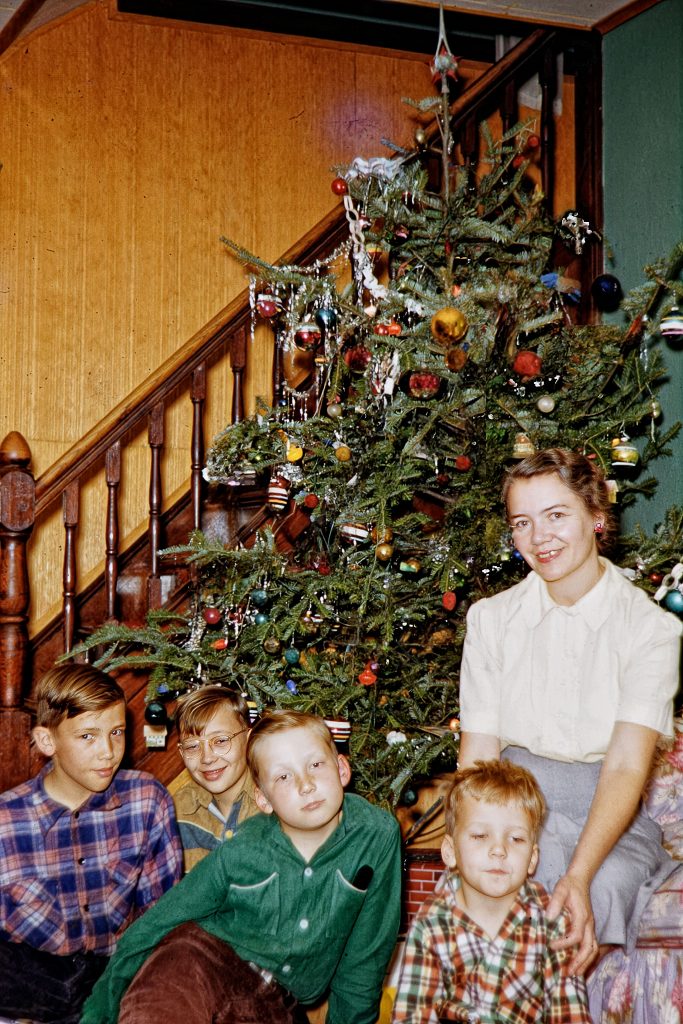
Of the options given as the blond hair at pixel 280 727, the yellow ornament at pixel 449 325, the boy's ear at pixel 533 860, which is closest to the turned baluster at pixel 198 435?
the yellow ornament at pixel 449 325

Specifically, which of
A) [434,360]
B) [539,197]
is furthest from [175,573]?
[539,197]

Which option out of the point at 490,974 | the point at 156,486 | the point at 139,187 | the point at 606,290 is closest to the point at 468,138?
the point at 606,290

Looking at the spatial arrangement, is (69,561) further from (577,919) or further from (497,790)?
(577,919)

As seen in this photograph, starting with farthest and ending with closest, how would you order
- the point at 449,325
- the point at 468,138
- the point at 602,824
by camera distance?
the point at 468,138 < the point at 449,325 < the point at 602,824

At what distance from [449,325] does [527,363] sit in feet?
0.85

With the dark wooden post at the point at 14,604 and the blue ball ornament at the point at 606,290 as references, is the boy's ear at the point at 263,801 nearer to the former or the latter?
the dark wooden post at the point at 14,604

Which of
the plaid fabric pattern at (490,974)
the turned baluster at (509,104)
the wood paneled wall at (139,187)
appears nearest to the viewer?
the plaid fabric pattern at (490,974)

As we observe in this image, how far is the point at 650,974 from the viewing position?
208 centimetres

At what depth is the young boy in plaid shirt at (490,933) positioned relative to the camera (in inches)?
75.2

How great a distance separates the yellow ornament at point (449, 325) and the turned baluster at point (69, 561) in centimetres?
122

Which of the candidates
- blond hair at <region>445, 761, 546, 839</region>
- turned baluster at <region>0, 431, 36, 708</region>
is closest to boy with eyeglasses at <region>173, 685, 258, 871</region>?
turned baluster at <region>0, 431, 36, 708</region>

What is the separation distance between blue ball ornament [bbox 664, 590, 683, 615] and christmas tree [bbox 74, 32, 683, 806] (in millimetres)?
87

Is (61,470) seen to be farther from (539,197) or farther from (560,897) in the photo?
(560,897)

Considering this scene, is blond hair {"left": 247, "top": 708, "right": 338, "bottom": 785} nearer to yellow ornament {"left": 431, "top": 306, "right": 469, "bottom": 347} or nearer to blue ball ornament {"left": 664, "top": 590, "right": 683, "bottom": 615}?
blue ball ornament {"left": 664, "top": 590, "right": 683, "bottom": 615}
